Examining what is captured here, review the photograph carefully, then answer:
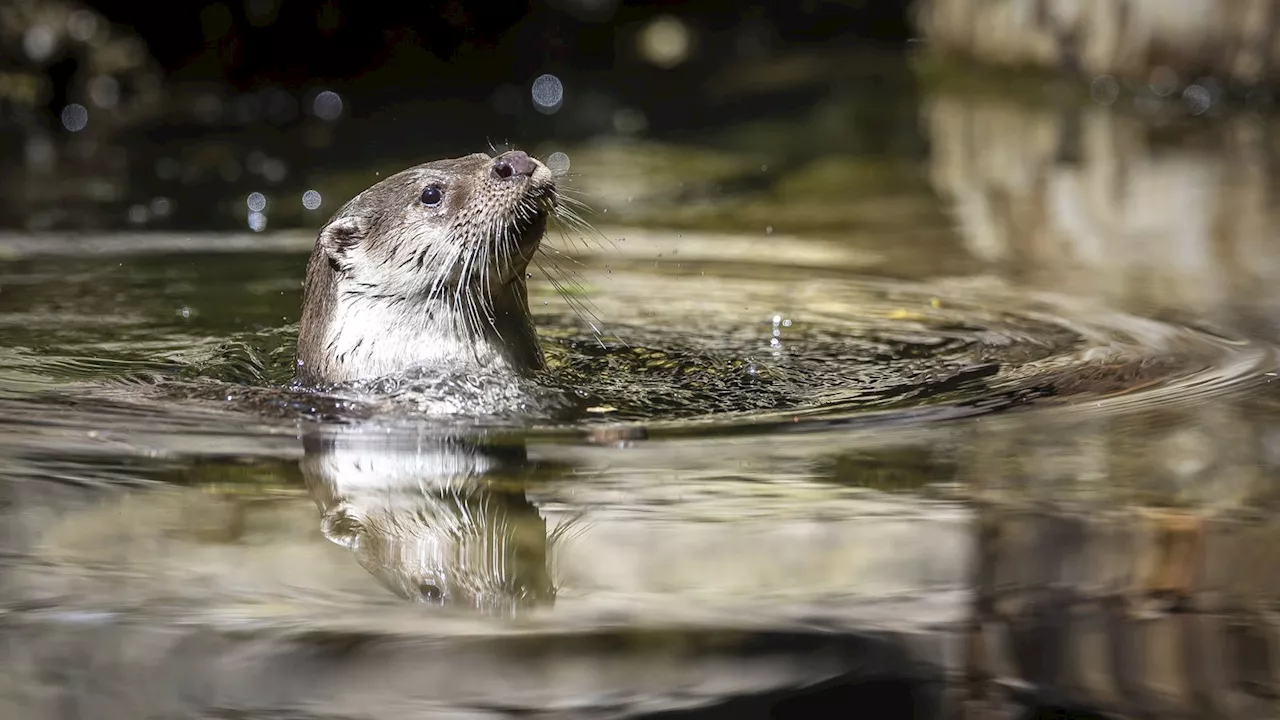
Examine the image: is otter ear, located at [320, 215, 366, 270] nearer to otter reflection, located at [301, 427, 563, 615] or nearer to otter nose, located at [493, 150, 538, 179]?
otter nose, located at [493, 150, 538, 179]

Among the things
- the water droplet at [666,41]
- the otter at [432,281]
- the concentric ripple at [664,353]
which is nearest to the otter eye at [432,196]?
the otter at [432,281]

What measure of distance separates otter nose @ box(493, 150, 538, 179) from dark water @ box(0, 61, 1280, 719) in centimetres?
47

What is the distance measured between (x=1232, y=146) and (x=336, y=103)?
4.95 m

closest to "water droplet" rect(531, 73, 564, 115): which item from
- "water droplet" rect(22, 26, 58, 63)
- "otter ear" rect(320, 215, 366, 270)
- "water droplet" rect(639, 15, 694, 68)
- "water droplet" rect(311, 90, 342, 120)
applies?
"water droplet" rect(311, 90, 342, 120)

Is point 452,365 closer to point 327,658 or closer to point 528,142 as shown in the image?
point 327,658

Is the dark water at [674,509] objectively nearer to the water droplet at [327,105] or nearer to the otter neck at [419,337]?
the otter neck at [419,337]

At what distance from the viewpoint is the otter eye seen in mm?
3670

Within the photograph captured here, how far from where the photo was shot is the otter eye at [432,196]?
3.67 meters

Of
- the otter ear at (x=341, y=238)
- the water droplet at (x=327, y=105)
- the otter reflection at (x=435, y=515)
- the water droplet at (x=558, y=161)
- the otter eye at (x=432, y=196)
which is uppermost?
the water droplet at (x=327, y=105)

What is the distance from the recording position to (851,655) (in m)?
2.08

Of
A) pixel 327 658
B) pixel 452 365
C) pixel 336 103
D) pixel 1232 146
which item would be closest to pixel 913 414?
pixel 452 365

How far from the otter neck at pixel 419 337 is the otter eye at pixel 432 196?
0.19 metres

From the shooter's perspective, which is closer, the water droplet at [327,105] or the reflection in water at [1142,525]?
the reflection in water at [1142,525]

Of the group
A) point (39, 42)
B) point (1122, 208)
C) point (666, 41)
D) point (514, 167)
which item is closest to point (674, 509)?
point (514, 167)
